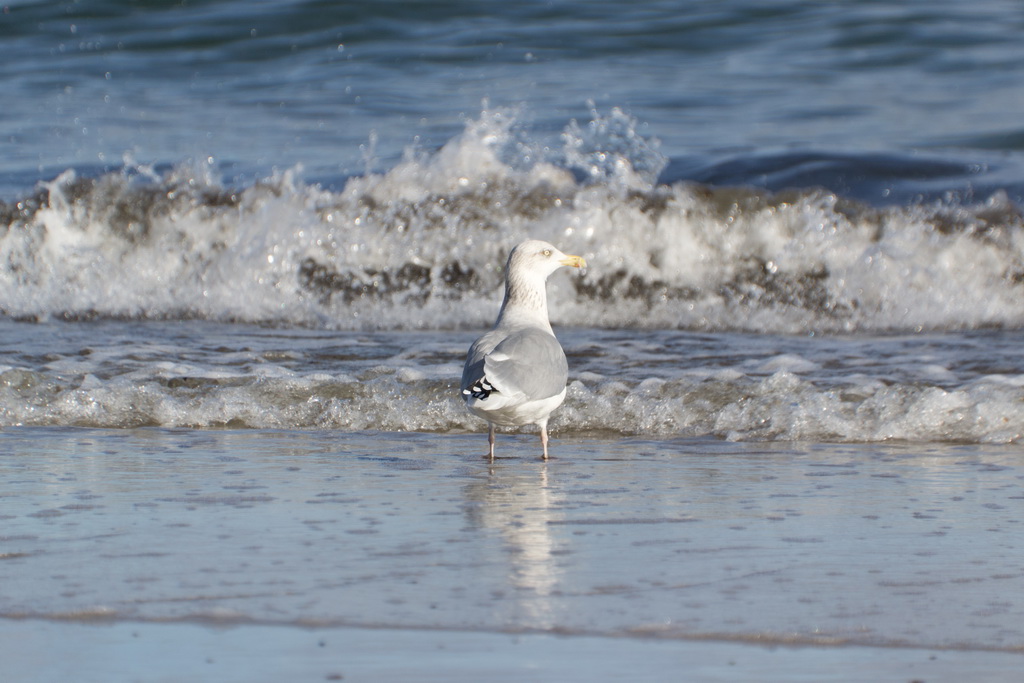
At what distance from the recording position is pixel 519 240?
8.38m

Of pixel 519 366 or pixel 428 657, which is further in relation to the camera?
pixel 519 366

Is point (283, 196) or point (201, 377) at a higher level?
point (283, 196)

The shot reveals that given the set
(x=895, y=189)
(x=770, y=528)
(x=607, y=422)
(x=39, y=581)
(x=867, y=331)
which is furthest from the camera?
(x=895, y=189)

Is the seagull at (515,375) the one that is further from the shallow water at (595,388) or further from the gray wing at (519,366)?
the shallow water at (595,388)

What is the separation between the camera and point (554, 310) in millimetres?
7934

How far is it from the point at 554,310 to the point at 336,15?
6212 millimetres

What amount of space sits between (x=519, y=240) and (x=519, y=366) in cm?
443

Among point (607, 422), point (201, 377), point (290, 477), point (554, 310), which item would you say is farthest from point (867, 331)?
point (290, 477)

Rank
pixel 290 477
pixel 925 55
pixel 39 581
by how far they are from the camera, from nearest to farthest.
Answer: pixel 39 581
pixel 290 477
pixel 925 55

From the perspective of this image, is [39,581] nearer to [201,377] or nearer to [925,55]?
[201,377]

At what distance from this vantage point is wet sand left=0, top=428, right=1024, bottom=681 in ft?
7.44

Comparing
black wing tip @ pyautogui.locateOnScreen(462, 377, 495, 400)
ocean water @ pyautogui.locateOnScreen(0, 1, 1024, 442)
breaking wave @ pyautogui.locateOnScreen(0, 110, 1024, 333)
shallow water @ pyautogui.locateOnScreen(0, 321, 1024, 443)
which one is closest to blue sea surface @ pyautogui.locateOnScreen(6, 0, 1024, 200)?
ocean water @ pyautogui.locateOnScreen(0, 1, 1024, 442)

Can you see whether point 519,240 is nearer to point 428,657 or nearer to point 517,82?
point 517,82

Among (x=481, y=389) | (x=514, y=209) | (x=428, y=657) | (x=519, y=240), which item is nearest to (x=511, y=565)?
(x=428, y=657)
